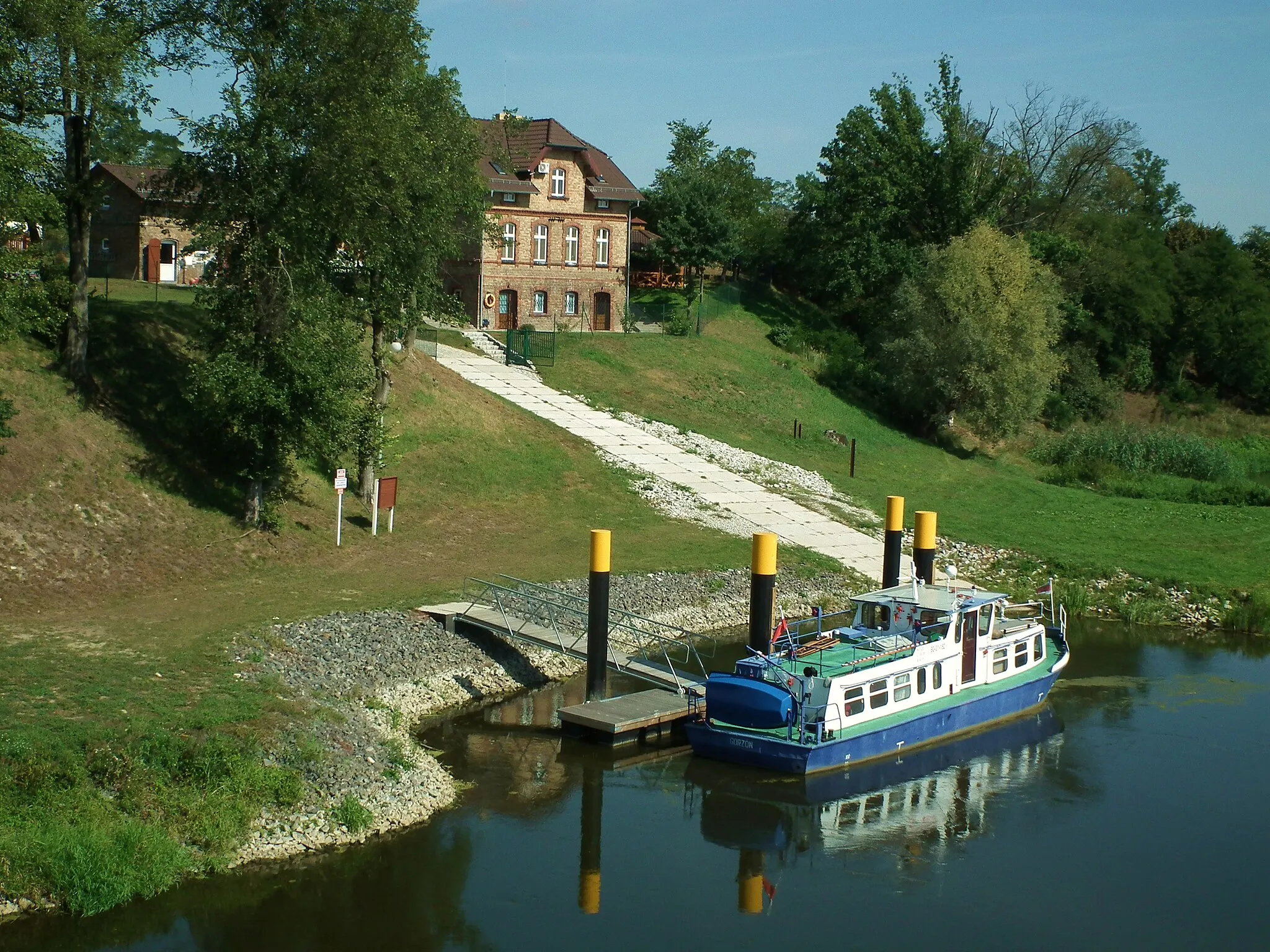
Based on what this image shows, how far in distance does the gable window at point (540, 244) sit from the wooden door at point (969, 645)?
39.0m

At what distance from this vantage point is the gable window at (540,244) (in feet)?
200

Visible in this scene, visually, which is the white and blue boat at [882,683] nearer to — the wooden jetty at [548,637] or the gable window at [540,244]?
the wooden jetty at [548,637]

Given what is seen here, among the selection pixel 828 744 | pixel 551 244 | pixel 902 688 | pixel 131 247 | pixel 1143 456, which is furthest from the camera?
pixel 551 244

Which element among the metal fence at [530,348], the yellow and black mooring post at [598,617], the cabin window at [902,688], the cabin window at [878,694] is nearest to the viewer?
the cabin window at [878,694]

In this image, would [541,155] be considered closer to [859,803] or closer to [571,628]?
[571,628]

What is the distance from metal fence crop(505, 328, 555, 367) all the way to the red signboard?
67.5 ft

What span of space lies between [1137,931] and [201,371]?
72.3 feet

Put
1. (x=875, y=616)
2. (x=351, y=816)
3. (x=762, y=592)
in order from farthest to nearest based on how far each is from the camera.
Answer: (x=875, y=616) < (x=762, y=592) < (x=351, y=816)

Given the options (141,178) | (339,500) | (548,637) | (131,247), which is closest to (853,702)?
(548,637)

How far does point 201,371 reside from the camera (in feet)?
95.7

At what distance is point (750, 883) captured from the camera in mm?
18922

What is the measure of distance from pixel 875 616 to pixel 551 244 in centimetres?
3863

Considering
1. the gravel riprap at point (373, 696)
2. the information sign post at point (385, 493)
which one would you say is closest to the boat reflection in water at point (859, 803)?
the gravel riprap at point (373, 696)

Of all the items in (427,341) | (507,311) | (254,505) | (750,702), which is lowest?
(750,702)
